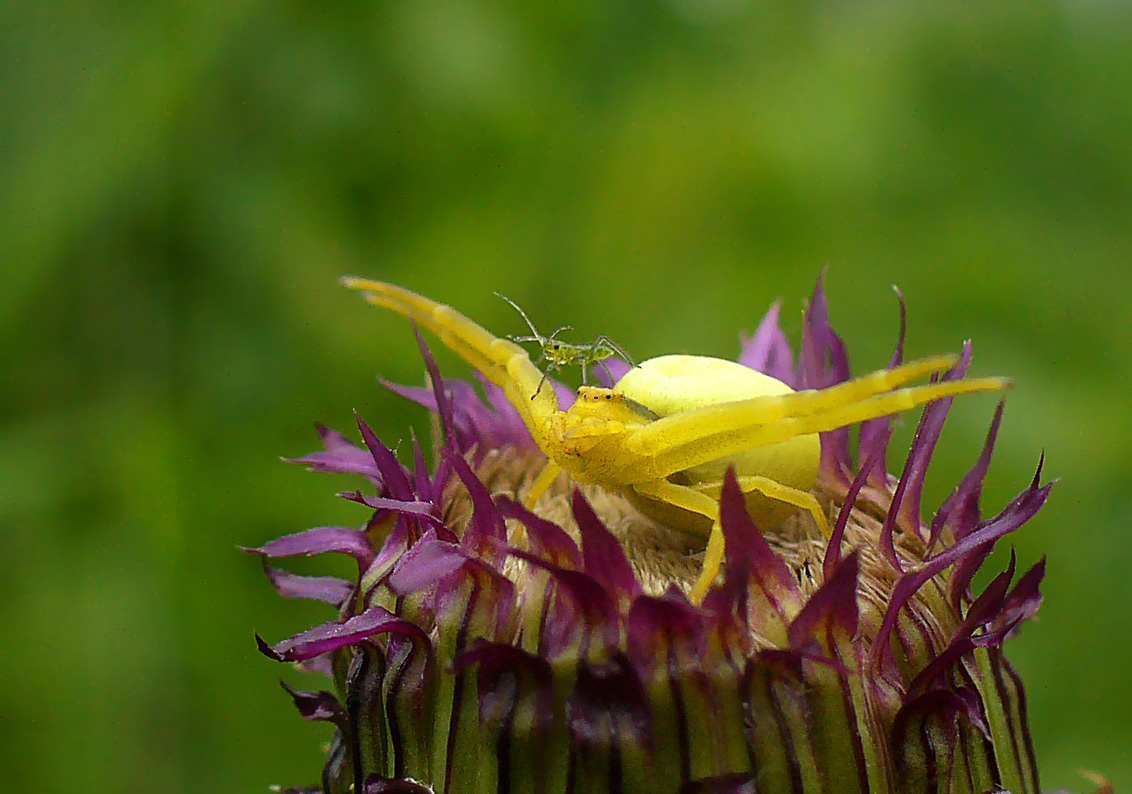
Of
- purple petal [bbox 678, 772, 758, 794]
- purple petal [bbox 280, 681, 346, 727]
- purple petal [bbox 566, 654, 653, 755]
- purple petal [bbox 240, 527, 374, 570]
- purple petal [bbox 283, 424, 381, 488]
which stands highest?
purple petal [bbox 283, 424, 381, 488]

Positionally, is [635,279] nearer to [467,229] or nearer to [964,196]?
[467,229]

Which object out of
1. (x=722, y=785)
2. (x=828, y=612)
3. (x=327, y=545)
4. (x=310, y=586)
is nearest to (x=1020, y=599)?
(x=828, y=612)

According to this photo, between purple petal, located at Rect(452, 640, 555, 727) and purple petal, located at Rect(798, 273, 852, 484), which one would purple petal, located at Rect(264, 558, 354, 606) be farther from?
purple petal, located at Rect(798, 273, 852, 484)

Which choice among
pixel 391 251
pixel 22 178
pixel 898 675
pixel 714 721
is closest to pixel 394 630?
pixel 714 721

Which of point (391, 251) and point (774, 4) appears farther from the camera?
point (774, 4)

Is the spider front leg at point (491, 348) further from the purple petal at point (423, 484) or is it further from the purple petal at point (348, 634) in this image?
the purple petal at point (348, 634)

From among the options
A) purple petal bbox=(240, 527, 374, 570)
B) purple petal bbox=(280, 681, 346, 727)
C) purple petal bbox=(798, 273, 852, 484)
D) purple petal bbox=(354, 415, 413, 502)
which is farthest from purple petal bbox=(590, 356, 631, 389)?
purple petal bbox=(280, 681, 346, 727)
